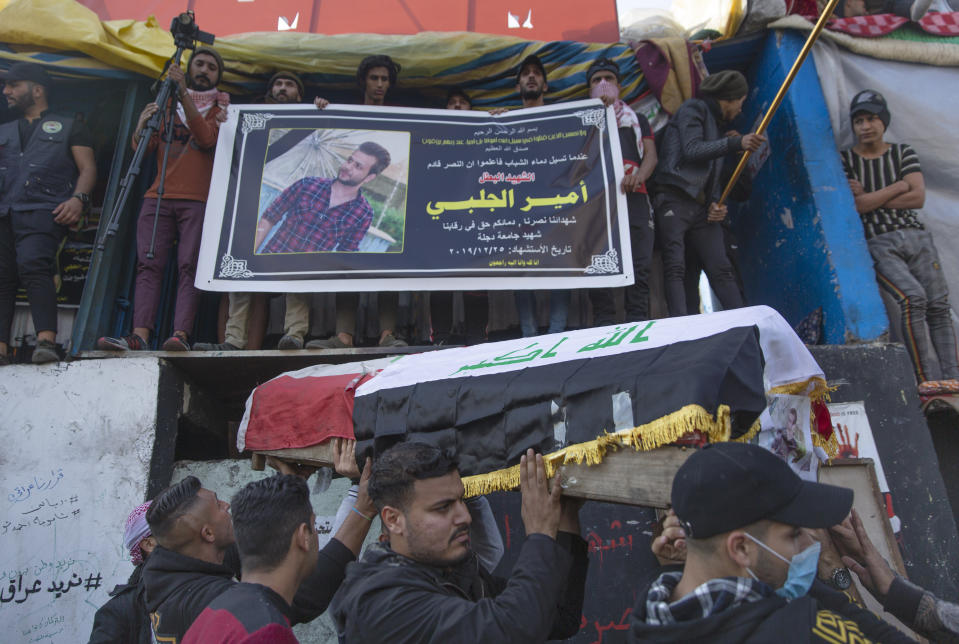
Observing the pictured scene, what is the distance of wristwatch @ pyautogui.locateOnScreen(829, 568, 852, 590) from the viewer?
6.92 ft

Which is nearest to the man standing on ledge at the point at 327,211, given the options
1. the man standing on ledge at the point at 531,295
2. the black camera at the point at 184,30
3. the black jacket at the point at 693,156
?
the black camera at the point at 184,30

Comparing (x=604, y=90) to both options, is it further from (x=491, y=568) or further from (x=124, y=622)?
(x=124, y=622)

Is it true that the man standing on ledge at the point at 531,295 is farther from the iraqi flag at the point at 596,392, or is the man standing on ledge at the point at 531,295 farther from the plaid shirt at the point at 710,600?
the plaid shirt at the point at 710,600

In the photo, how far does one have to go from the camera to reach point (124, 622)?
2602 mm

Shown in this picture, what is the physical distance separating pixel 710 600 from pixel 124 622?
7.27ft

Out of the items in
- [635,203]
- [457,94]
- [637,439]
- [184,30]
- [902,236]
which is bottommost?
[637,439]

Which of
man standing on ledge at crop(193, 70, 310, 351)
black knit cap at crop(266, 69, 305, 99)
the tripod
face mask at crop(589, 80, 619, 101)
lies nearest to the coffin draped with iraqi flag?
man standing on ledge at crop(193, 70, 310, 351)

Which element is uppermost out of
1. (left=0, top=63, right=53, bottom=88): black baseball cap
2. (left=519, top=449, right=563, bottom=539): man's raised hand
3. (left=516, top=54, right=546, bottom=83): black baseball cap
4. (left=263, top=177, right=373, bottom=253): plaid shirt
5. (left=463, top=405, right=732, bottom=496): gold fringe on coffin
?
(left=516, top=54, right=546, bottom=83): black baseball cap

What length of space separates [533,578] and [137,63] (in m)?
5.16

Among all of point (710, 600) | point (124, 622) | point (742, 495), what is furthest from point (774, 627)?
point (124, 622)

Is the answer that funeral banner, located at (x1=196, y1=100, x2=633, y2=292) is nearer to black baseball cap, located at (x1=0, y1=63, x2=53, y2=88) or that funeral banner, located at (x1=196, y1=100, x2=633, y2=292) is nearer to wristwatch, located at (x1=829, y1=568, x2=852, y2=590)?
black baseball cap, located at (x1=0, y1=63, x2=53, y2=88)

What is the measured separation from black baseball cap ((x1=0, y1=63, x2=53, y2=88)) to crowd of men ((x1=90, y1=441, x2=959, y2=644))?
13.8 feet

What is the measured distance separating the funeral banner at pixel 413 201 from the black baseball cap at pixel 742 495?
3132mm

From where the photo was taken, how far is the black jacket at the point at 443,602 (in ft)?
5.67
